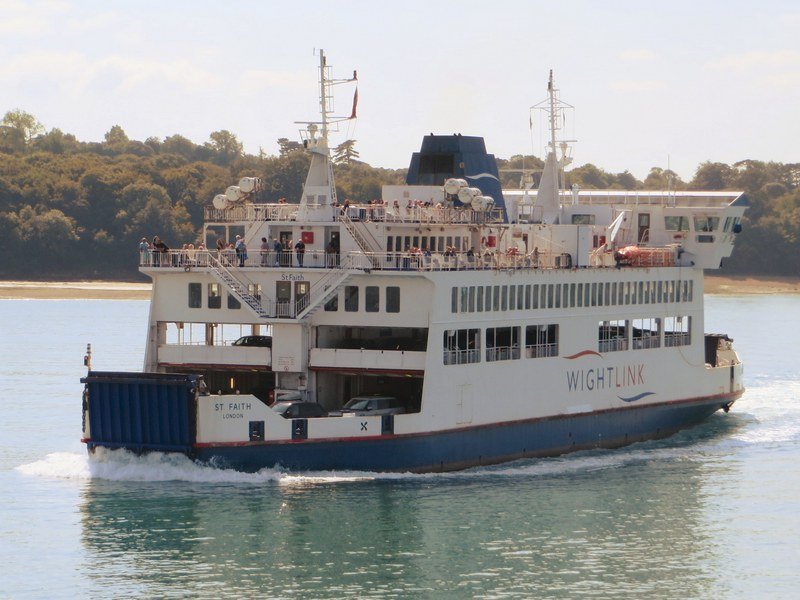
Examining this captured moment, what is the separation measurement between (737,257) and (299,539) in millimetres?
104374

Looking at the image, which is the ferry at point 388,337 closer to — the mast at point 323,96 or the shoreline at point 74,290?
the mast at point 323,96

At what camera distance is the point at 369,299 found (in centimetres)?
4341

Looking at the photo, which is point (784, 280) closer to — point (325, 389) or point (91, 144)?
point (91, 144)

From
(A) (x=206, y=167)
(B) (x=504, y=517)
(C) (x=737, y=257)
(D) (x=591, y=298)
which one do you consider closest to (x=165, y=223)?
(A) (x=206, y=167)

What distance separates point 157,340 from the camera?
45469mm

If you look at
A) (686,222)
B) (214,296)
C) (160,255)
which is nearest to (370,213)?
(214,296)

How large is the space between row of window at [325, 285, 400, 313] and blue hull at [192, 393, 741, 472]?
3.49 m

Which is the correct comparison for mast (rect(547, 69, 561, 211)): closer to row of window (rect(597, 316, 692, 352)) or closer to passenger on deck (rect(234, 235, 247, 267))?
row of window (rect(597, 316, 692, 352))

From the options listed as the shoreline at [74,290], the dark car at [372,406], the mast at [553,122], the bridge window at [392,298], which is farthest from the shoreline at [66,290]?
the bridge window at [392,298]

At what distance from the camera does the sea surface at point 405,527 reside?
113 feet

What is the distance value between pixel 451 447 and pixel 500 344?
12.8 ft

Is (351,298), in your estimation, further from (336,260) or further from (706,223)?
(706,223)

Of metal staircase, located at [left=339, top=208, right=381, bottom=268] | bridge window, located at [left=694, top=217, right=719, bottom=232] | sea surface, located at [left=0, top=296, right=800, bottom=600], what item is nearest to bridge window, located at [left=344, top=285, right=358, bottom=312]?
metal staircase, located at [left=339, top=208, right=381, bottom=268]

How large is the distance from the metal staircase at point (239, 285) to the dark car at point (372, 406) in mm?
3202
